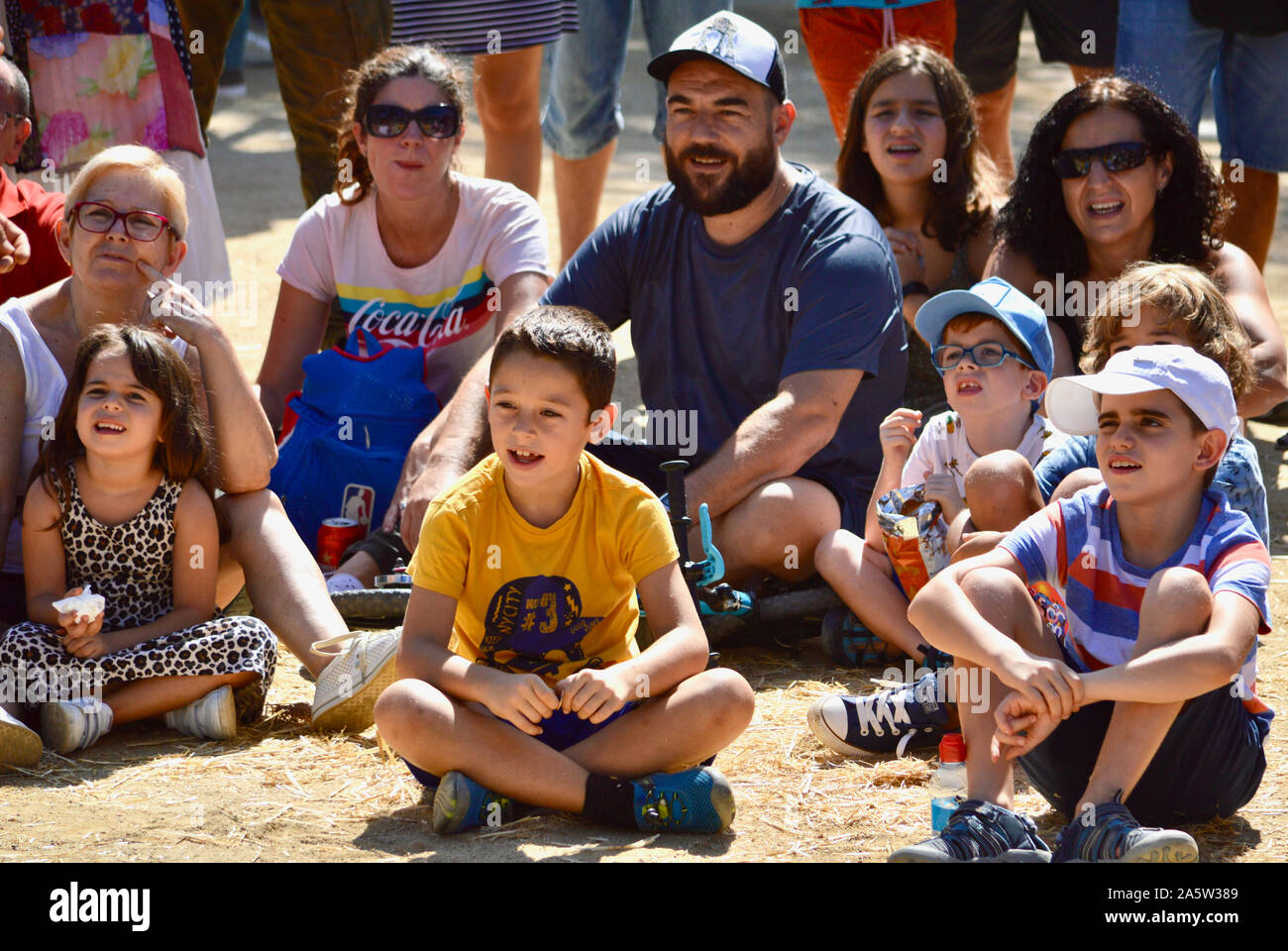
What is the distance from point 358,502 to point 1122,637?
8.02 feet

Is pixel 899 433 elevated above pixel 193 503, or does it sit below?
above

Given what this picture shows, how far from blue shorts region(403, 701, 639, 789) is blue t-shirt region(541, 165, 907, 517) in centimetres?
132

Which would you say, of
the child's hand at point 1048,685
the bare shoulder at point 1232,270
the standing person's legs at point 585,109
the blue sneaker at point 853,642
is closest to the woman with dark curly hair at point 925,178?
the bare shoulder at point 1232,270

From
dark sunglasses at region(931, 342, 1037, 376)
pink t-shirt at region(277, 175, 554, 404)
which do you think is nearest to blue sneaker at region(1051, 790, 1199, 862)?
dark sunglasses at region(931, 342, 1037, 376)

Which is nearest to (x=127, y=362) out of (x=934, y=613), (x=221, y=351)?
(x=221, y=351)

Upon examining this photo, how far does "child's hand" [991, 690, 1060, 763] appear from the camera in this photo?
8.82 feet

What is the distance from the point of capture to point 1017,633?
285cm

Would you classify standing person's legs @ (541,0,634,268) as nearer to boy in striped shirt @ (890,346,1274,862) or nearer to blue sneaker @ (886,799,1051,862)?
boy in striped shirt @ (890,346,1274,862)

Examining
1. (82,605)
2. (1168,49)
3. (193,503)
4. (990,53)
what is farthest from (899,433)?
(990,53)

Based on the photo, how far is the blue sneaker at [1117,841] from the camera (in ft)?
8.58

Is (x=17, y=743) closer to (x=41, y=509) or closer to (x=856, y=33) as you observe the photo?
(x=41, y=509)

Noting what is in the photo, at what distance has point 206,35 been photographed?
19.7 feet
